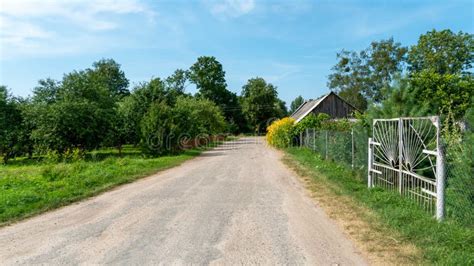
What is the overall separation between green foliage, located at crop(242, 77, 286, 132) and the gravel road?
2555 inches

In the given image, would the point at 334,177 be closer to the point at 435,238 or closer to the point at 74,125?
the point at 435,238

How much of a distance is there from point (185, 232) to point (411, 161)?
4.90 metres

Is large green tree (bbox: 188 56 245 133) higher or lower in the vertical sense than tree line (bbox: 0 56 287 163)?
higher

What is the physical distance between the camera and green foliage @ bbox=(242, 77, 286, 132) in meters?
74.3

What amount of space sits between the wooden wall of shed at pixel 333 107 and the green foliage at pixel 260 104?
112ft

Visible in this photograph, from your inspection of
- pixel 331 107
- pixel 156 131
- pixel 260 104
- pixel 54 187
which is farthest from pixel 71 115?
pixel 260 104

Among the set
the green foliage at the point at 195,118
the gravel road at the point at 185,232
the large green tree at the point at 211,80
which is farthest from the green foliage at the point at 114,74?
the gravel road at the point at 185,232

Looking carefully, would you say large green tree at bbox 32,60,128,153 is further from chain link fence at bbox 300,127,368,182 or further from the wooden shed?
the wooden shed

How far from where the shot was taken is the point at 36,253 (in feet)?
16.8

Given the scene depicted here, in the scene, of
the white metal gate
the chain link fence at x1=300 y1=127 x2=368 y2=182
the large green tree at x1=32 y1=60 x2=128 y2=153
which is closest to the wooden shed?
the chain link fence at x1=300 y1=127 x2=368 y2=182

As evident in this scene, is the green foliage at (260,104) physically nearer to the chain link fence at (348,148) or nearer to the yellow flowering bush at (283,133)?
the yellow flowering bush at (283,133)

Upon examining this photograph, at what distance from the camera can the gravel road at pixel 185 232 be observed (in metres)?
4.82

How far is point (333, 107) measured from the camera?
125 feet

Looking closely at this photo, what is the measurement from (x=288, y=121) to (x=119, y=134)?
1371 cm
